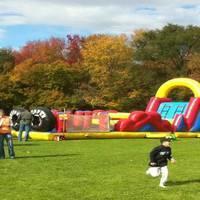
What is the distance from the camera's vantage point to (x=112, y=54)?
62.8 meters

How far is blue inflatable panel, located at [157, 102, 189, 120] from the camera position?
115ft

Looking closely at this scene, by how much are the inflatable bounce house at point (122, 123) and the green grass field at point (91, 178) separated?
921 centimetres

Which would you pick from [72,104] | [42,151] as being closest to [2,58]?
[72,104]

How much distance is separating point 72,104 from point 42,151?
42.3 meters

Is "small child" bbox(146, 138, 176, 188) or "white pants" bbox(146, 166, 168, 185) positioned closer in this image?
"white pants" bbox(146, 166, 168, 185)

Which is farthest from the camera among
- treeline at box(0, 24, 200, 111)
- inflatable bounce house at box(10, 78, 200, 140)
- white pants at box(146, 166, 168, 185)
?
treeline at box(0, 24, 200, 111)

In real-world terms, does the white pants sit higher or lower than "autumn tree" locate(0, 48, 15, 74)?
lower

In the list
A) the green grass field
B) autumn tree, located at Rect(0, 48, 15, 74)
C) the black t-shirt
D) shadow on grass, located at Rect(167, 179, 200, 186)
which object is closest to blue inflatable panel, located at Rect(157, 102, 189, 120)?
the green grass field

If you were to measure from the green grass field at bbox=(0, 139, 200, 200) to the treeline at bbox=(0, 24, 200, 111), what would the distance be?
43375 millimetres

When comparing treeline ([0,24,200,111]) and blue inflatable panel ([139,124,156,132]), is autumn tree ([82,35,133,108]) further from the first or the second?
blue inflatable panel ([139,124,156,132])

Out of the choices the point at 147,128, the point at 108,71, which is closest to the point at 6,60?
the point at 108,71

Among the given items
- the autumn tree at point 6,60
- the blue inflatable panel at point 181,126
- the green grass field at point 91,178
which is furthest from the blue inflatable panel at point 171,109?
the autumn tree at point 6,60

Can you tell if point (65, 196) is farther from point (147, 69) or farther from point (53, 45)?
point (53, 45)

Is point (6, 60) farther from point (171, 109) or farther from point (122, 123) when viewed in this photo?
point (122, 123)
